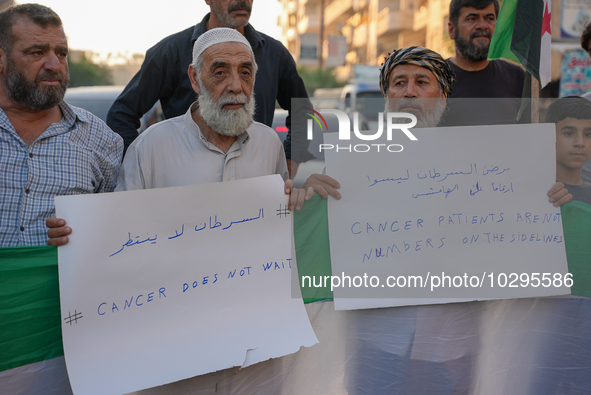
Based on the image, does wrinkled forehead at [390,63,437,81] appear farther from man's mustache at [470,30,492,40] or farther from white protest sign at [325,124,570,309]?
man's mustache at [470,30,492,40]

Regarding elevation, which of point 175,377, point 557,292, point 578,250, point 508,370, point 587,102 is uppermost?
point 587,102

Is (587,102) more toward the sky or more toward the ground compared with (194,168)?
more toward the sky

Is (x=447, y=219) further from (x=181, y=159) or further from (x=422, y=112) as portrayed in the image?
(x=181, y=159)

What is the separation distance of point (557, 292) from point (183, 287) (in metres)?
1.51

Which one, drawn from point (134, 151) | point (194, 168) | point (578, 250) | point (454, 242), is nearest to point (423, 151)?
point (454, 242)

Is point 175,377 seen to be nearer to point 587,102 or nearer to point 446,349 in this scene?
point 446,349

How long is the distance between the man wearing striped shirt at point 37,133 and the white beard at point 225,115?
1.59 ft

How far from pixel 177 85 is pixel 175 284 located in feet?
5.02

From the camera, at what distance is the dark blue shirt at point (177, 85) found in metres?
2.81

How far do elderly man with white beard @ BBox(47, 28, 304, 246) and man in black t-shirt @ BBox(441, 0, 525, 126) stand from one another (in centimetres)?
150

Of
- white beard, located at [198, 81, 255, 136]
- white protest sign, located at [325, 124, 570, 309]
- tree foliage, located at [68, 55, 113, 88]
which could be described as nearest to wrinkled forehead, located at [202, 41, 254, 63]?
white beard, located at [198, 81, 255, 136]

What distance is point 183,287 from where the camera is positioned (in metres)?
→ 1.75

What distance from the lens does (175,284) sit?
1744 millimetres

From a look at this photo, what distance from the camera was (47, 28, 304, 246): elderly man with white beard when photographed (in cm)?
210
